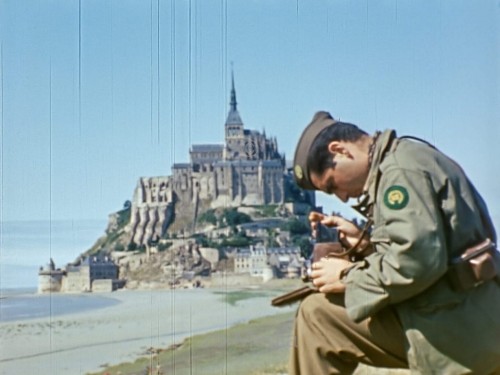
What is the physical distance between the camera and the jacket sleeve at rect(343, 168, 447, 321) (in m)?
2.40

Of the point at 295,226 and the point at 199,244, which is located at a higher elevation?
the point at 295,226

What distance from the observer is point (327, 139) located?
2.57 m

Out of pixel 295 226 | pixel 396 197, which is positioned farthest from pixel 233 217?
pixel 396 197

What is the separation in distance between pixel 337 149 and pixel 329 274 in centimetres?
27

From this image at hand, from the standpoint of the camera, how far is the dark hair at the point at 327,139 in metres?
2.57

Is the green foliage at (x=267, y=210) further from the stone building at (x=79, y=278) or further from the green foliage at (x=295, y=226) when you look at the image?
the stone building at (x=79, y=278)

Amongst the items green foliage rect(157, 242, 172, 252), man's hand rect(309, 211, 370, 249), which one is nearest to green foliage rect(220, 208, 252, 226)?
green foliage rect(157, 242, 172, 252)

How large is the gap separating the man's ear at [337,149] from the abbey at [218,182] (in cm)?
7384

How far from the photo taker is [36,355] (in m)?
32.5

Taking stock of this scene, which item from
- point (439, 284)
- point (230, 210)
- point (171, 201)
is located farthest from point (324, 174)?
point (171, 201)

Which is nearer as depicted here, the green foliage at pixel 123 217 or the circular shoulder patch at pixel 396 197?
the circular shoulder patch at pixel 396 197

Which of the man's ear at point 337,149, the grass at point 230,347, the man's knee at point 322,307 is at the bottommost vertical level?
the grass at point 230,347

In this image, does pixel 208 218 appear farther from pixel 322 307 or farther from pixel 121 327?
pixel 322 307

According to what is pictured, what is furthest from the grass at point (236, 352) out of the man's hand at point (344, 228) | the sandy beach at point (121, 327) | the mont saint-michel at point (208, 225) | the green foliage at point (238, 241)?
the green foliage at point (238, 241)
